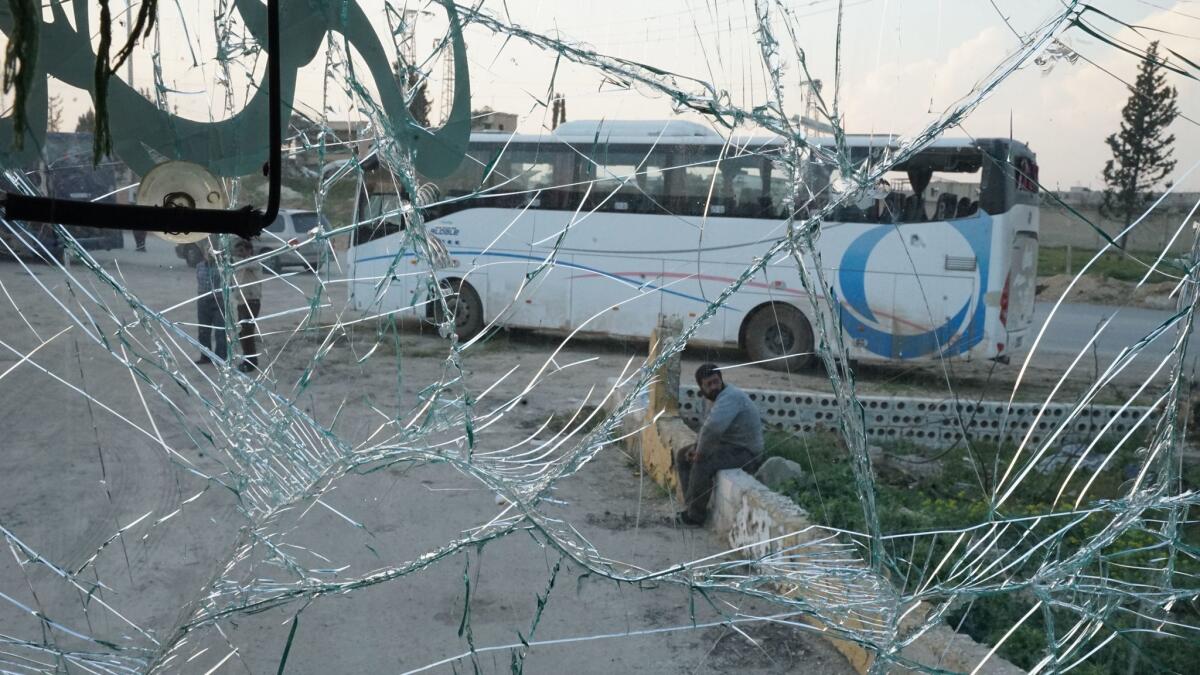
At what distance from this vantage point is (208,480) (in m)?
2.14

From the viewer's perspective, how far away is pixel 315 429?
2.17 metres

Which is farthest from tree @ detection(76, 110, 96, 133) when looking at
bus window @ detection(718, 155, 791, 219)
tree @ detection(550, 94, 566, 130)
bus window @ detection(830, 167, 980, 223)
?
bus window @ detection(830, 167, 980, 223)

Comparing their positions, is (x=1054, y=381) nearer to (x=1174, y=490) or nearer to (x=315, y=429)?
(x=1174, y=490)

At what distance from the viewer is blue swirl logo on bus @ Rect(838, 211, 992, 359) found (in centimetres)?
264

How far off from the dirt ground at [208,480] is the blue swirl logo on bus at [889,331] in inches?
10.8

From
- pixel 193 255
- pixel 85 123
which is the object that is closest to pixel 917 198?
pixel 193 255

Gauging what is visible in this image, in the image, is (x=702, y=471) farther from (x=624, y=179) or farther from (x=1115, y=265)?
(x=1115, y=265)

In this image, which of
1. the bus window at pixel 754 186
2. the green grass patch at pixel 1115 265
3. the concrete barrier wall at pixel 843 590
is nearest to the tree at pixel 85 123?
the bus window at pixel 754 186

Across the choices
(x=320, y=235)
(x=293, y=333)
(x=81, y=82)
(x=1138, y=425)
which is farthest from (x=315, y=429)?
(x=1138, y=425)

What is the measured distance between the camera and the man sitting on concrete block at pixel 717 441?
11.4 ft

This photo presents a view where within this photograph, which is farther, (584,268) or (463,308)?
(584,268)

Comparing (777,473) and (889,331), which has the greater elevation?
(889,331)

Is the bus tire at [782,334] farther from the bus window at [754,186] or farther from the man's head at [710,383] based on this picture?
the man's head at [710,383]

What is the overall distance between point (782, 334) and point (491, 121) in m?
0.90
